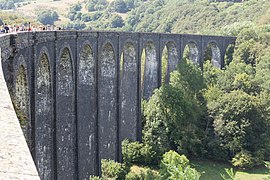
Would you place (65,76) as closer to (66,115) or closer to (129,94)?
(66,115)

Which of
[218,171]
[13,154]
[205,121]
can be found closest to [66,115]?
[218,171]

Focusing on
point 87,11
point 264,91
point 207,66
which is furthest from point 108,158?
point 87,11

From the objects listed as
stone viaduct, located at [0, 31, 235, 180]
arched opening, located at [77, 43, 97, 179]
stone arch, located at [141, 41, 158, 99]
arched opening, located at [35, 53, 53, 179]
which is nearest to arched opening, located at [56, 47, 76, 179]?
stone viaduct, located at [0, 31, 235, 180]

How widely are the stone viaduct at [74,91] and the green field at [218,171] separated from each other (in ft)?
18.5

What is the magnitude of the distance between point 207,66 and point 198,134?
527 inches

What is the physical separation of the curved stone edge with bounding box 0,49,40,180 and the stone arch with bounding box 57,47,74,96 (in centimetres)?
1923

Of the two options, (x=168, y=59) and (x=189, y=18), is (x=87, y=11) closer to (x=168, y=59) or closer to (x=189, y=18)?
(x=189, y=18)

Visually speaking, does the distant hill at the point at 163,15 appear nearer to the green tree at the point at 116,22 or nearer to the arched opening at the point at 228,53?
the green tree at the point at 116,22

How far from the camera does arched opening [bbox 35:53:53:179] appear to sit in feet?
66.4

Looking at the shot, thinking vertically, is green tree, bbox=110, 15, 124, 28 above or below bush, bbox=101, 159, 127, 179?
above

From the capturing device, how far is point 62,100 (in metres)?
23.9

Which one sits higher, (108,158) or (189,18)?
(189,18)

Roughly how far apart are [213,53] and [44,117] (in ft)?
137

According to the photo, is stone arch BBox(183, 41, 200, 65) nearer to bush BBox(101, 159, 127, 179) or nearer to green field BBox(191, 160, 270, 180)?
green field BBox(191, 160, 270, 180)
